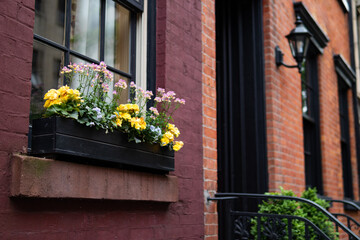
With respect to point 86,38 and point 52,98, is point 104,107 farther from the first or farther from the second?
point 86,38

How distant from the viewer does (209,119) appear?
4.28 m

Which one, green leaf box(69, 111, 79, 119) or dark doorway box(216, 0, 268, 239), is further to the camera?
dark doorway box(216, 0, 268, 239)

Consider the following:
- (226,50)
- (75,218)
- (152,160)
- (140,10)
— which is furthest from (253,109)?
(75,218)

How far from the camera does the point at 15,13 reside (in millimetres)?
2508

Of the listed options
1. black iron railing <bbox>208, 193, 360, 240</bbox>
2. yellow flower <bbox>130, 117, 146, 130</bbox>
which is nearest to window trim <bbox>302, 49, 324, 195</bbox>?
black iron railing <bbox>208, 193, 360, 240</bbox>

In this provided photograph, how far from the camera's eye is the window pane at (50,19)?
2901 mm

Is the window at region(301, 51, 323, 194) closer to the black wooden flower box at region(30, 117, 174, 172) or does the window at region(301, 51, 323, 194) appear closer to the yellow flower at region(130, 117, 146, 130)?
the black wooden flower box at region(30, 117, 174, 172)

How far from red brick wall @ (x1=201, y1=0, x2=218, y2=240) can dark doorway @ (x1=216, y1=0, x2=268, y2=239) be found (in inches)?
47.2

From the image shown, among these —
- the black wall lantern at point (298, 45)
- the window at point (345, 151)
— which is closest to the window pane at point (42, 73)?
the black wall lantern at point (298, 45)

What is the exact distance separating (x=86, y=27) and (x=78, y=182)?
119cm

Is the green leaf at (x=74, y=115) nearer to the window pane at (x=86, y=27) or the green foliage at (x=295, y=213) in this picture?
the window pane at (x=86, y=27)

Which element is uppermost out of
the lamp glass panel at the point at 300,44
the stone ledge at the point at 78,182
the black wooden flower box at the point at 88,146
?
the lamp glass panel at the point at 300,44

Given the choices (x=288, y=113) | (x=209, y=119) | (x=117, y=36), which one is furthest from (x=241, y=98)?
(x=117, y=36)

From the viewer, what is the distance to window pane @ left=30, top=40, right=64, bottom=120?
276 centimetres
